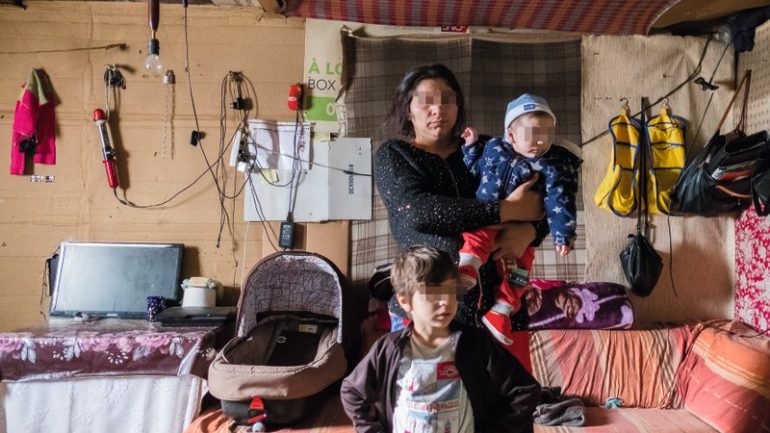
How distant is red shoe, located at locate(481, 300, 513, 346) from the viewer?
93 cm

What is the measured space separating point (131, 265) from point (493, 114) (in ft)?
7.25

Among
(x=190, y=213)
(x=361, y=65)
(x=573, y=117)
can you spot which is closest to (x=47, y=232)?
(x=190, y=213)

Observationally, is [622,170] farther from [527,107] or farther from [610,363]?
[527,107]

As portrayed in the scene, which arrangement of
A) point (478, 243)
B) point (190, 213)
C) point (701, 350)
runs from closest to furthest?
point (478, 243)
point (701, 350)
point (190, 213)

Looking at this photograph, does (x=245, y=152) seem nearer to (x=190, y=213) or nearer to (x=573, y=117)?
(x=190, y=213)

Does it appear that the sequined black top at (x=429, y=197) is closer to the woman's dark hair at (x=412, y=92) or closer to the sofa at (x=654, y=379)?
the woman's dark hair at (x=412, y=92)

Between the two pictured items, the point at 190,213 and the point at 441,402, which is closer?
the point at 441,402

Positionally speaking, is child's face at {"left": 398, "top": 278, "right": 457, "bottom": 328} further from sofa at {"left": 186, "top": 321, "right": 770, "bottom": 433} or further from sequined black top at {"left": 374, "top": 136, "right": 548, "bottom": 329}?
sofa at {"left": 186, "top": 321, "right": 770, "bottom": 433}

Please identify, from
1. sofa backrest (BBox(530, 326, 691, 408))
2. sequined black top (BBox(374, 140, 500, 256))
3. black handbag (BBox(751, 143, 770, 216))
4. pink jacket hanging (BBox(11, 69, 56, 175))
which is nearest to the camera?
sequined black top (BBox(374, 140, 500, 256))

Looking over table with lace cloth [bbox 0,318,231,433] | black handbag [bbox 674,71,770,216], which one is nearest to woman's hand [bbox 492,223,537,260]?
table with lace cloth [bbox 0,318,231,433]

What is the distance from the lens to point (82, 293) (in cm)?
252

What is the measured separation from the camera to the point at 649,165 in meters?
2.53

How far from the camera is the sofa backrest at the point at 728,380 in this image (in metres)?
1.87

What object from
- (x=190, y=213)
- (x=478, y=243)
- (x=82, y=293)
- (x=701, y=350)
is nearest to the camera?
(x=478, y=243)
